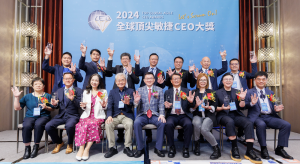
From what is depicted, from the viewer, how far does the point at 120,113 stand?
3361mm

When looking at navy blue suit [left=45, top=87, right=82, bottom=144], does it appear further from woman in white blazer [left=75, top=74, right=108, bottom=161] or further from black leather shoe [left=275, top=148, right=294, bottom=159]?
black leather shoe [left=275, top=148, right=294, bottom=159]

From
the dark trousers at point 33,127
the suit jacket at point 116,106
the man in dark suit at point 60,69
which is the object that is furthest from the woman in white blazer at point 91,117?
the man in dark suit at point 60,69

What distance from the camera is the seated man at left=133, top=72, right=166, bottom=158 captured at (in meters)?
3.01

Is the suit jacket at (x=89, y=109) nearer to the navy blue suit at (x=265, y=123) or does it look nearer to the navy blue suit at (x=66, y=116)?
the navy blue suit at (x=66, y=116)

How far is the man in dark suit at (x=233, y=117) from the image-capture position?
2852 mm

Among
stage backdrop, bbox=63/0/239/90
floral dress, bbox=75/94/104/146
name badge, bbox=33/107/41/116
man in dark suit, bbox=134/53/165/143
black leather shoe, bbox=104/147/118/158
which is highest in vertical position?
stage backdrop, bbox=63/0/239/90

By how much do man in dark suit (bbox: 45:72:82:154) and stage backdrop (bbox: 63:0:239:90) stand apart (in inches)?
80.8

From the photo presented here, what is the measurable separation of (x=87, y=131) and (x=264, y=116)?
2.96 m

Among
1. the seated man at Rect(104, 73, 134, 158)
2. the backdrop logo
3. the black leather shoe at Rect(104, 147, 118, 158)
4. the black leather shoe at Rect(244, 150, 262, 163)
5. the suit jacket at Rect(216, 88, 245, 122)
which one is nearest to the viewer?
the black leather shoe at Rect(244, 150, 262, 163)

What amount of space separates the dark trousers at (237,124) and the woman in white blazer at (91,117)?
2015mm

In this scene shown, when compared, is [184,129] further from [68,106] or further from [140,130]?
[68,106]

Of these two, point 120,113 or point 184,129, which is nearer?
point 184,129

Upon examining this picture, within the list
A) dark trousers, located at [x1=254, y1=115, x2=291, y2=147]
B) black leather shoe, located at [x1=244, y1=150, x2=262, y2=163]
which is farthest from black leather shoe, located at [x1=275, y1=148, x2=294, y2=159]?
black leather shoe, located at [x1=244, y1=150, x2=262, y2=163]

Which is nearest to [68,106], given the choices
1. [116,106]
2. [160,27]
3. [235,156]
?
[116,106]
